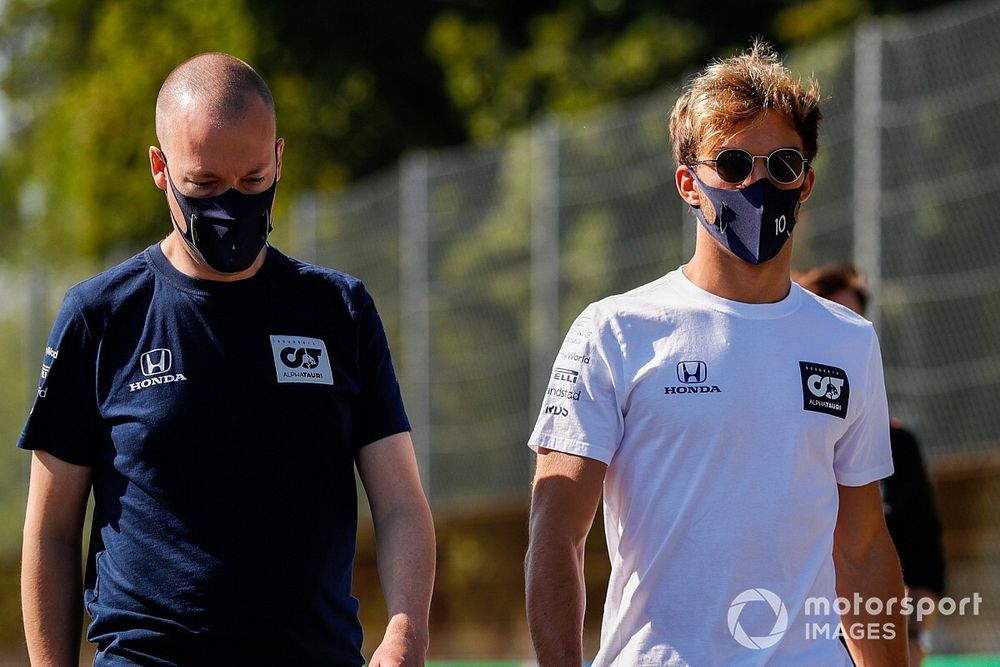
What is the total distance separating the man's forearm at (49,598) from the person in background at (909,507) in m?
2.45

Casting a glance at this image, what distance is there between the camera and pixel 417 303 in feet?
39.9

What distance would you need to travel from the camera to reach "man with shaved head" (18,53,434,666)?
303 cm

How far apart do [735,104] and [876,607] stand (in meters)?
1.08

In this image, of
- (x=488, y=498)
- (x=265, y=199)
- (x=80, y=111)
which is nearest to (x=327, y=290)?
(x=265, y=199)

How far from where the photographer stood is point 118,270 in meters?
3.22

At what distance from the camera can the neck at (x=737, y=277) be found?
3.31 m

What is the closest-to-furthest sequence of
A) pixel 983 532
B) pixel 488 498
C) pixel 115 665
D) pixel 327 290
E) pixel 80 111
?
1. pixel 115 665
2. pixel 327 290
3. pixel 983 532
4. pixel 488 498
5. pixel 80 111

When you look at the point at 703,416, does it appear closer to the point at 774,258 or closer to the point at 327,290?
the point at 774,258

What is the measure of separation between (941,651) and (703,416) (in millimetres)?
5905

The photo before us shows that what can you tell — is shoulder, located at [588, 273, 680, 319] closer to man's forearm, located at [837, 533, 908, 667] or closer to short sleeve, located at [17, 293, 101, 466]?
man's forearm, located at [837, 533, 908, 667]

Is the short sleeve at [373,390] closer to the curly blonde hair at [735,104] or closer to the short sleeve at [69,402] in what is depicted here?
the short sleeve at [69,402]

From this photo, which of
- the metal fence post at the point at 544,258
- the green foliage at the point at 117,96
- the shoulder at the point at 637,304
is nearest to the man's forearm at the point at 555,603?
the shoulder at the point at 637,304

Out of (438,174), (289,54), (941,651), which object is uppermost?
(289,54)

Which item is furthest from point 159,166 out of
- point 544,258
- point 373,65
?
point 373,65
